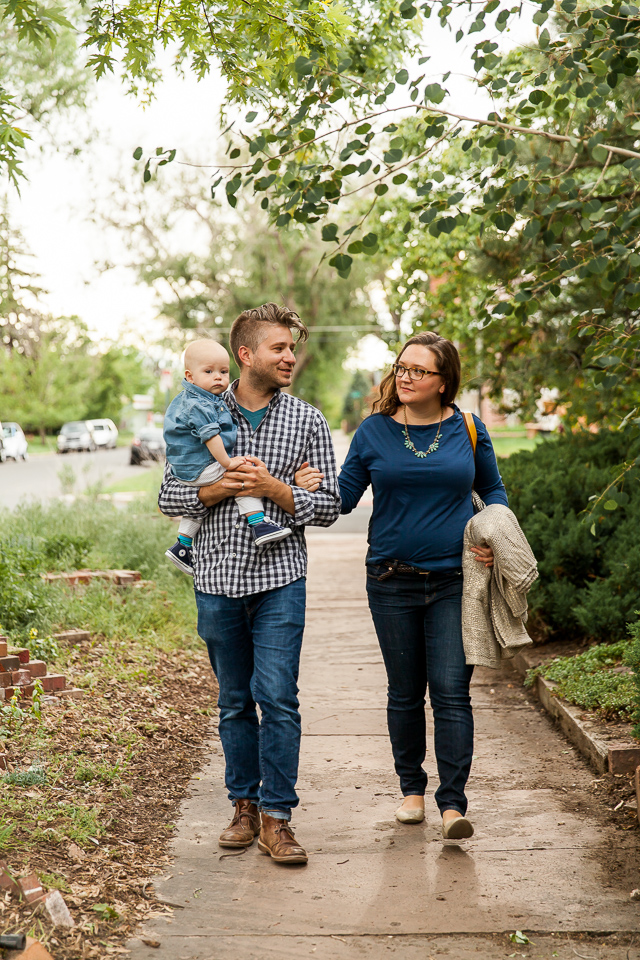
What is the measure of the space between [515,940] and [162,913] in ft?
3.92

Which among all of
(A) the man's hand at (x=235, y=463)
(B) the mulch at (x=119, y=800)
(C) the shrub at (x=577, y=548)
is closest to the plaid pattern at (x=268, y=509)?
(A) the man's hand at (x=235, y=463)

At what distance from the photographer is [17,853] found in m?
3.42

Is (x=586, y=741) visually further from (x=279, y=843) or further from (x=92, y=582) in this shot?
(x=92, y=582)

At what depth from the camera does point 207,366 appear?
12.4 ft

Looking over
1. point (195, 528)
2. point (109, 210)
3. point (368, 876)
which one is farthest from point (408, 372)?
point (109, 210)

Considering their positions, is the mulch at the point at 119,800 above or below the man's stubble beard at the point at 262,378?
below

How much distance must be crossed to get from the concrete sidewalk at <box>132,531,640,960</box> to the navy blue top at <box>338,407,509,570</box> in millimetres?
1171

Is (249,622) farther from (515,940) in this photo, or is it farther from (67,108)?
(67,108)

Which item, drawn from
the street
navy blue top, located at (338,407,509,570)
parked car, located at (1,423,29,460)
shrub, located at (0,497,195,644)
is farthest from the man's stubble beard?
parked car, located at (1,423,29,460)

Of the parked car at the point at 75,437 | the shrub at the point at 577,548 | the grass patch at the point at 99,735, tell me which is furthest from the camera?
the parked car at the point at 75,437

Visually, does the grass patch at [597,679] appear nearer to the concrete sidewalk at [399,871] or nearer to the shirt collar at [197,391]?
the concrete sidewalk at [399,871]

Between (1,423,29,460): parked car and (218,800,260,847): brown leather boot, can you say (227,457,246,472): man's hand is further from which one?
(1,423,29,460): parked car

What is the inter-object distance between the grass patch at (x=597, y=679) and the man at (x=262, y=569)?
192 centimetres

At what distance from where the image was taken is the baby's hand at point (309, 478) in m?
3.84
